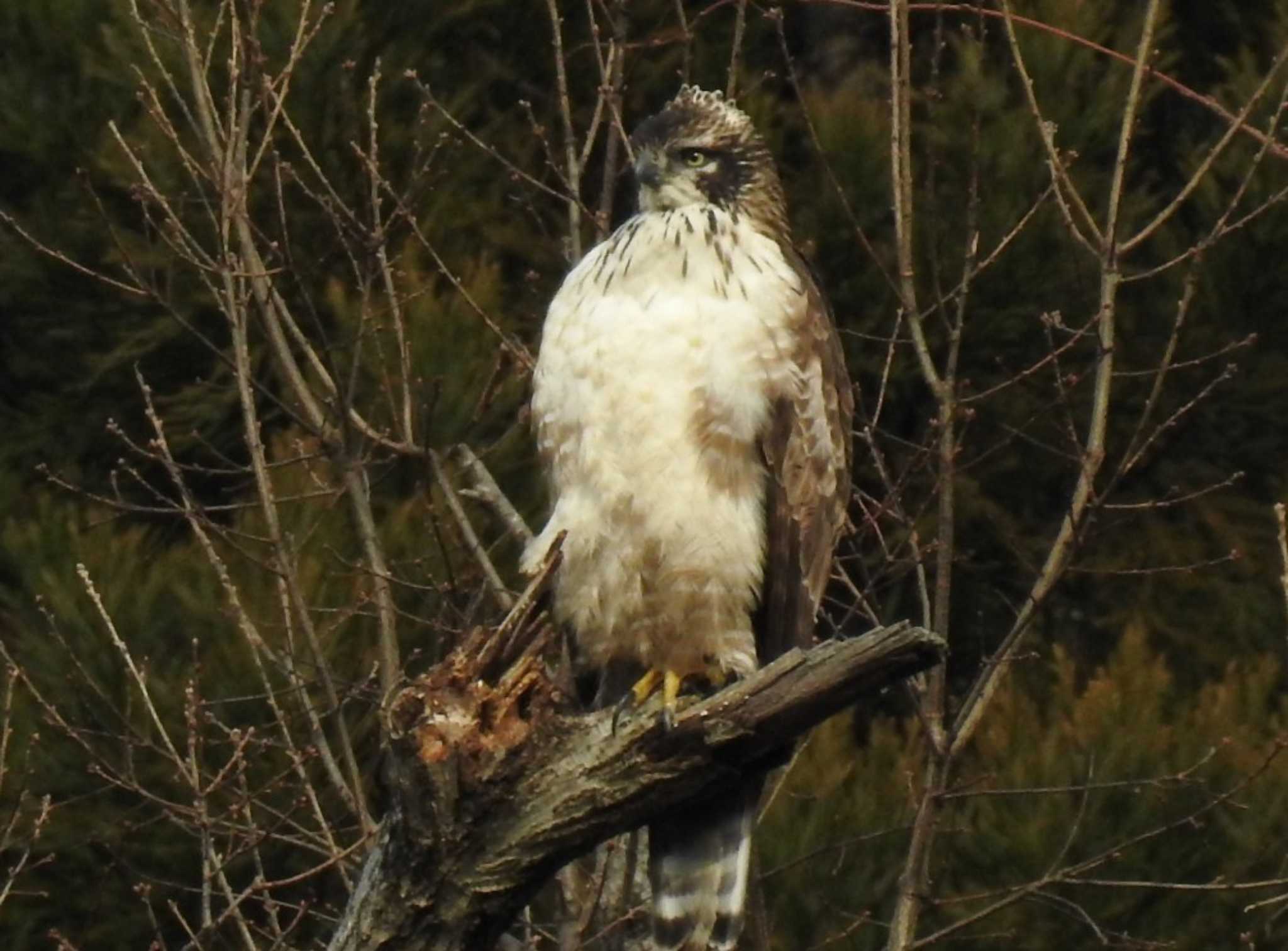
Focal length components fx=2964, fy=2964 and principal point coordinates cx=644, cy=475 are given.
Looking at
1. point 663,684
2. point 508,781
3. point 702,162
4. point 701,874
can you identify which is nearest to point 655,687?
point 663,684

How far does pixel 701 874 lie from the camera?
4441 millimetres

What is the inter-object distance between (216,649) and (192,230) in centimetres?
167

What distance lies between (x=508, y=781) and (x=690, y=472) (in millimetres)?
775

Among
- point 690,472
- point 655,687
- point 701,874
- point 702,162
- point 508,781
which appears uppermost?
point 702,162

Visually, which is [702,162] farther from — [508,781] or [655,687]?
[508,781]

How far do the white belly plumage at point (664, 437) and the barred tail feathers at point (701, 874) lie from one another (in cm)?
23

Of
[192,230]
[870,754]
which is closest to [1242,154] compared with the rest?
[870,754]

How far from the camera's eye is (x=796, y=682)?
373cm

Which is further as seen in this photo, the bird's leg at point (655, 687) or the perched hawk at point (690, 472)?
the perched hawk at point (690, 472)

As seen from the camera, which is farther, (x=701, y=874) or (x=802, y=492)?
(x=802, y=492)

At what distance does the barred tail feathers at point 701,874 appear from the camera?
4.43 m

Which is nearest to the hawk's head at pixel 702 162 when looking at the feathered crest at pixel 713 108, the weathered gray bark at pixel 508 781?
the feathered crest at pixel 713 108

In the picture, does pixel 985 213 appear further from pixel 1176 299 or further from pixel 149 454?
pixel 149 454

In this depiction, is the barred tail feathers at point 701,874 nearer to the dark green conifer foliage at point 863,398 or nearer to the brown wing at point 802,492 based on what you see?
the brown wing at point 802,492
